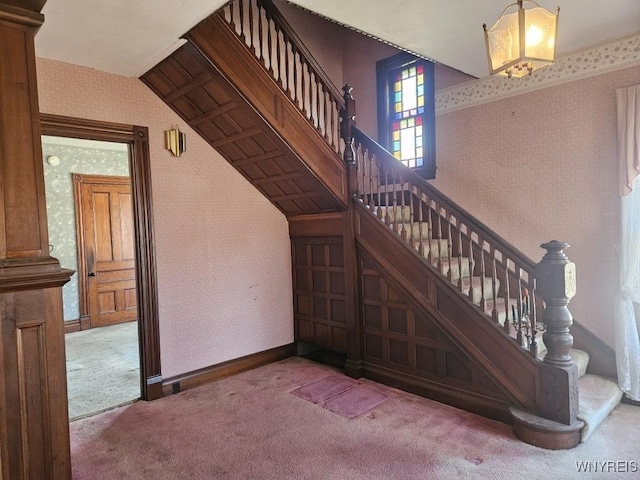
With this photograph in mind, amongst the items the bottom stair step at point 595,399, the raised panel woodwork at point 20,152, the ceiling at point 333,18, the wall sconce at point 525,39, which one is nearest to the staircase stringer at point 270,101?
the ceiling at point 333,18

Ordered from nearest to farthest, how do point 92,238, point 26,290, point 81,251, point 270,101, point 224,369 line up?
point 26,290
point 270,101
point 224,369
point 81,251
point 92,238

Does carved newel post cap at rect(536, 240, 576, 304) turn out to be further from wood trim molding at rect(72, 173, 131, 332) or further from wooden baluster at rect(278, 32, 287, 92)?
wood trim molding at rect(72, 173, 131, 332)

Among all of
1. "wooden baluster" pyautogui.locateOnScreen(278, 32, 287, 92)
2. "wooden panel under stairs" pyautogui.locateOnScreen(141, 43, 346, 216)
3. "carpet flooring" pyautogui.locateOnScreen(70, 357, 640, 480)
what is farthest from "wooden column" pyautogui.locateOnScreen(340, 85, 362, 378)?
"wooden baluster" pyautogui.locateOnScreen(278, 32, 287, 92)

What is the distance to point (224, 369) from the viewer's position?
4.06 meters

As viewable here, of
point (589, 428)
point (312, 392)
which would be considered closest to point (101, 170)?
point (312, 392)

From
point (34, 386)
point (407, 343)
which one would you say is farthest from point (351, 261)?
point (34, 386)

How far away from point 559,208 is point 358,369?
89.1 inches

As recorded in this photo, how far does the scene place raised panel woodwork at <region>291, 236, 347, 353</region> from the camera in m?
4.18

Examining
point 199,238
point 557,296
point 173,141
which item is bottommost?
point 557,296

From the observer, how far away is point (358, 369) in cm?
392

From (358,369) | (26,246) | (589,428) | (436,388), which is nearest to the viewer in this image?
(26,246)

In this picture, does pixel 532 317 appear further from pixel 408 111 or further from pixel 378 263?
pixel 408 111

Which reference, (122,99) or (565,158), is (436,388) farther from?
(122,99)

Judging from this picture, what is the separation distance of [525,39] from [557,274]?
4.72 feet
